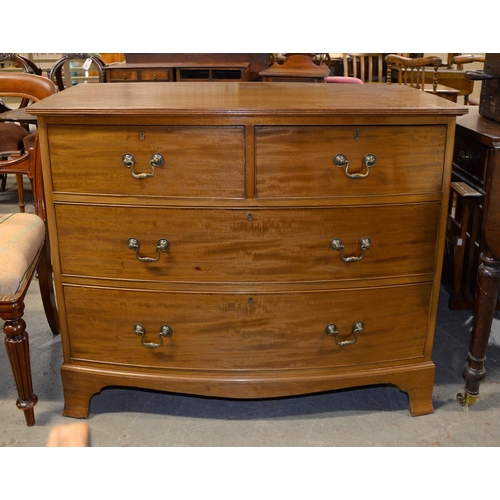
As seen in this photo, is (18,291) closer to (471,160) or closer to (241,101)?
(241,101)

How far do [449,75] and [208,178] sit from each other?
5.38m

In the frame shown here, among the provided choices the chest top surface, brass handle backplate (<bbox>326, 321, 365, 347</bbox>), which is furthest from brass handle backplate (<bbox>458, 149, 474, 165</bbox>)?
brass handle backplate (<bbox>326, 321, 365, 347</bbox>)

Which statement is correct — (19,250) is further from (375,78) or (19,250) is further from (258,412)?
(375,78)

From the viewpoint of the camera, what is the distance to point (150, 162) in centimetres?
173

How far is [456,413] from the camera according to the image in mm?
2090

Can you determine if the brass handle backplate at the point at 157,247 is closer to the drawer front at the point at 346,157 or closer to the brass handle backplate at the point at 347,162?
the drawer front at the point at 346,157

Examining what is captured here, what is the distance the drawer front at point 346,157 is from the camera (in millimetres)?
1705

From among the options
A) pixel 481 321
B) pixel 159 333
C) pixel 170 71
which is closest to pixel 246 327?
pixel 159 333

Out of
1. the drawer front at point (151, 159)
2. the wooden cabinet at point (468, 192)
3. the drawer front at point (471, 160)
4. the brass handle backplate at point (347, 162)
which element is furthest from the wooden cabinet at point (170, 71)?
the brass handle backplate at point (347, 162)

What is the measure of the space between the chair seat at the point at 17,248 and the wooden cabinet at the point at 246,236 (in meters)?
0.14

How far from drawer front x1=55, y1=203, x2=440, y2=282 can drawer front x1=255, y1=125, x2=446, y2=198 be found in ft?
0.23

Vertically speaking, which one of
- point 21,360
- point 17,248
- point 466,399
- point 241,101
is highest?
point 241,101

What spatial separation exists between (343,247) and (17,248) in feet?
3.52

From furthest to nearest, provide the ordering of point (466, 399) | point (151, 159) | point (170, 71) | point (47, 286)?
1. point (170, 71)
2. point (47, 286)
3. point (466, 399)
4. point (151, 159)
